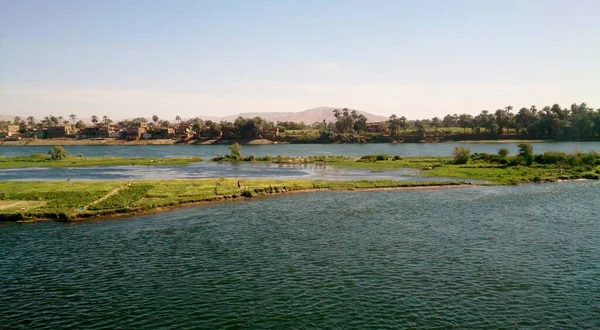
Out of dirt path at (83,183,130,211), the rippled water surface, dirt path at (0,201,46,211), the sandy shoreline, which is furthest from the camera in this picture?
dirt path at (83,183,130,211)

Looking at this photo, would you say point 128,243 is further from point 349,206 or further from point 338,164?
→ point 338,164

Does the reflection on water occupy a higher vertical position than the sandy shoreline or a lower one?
higher

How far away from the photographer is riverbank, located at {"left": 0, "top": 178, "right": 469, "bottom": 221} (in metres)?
52.1

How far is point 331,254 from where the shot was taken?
38312 mm

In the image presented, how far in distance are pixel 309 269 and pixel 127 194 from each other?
3798 centimetres

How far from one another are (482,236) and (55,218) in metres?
46.1

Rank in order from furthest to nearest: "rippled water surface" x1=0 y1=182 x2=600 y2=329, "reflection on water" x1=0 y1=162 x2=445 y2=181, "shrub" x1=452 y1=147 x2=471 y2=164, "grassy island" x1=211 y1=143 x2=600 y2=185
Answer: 1. "shrub" x1=452 y1=147 x2=471 y2=164
2. "reflection on water" x1=0 y1=162 x2=445 y2=181
3. "grassy island" x1=211 y1=143 x2=600 y2=185
4. "rippled water surface" x1=0 y1=182 x2=600 y2=329

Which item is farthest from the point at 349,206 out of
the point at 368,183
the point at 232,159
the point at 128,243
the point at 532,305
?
the point at 232,159

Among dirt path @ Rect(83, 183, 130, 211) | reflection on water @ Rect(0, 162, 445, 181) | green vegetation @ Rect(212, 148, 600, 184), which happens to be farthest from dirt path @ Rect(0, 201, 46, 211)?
green vegetation @ Rect(212, 148, 600, 184)

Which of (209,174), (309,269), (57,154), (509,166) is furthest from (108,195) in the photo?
(509,166)

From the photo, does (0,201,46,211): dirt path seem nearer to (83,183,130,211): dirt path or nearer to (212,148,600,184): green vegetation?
(83,183,130,211): dirt path

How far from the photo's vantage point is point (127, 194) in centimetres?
6291

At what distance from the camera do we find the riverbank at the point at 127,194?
5209cm

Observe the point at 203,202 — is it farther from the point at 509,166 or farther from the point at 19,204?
the point at 509,166
